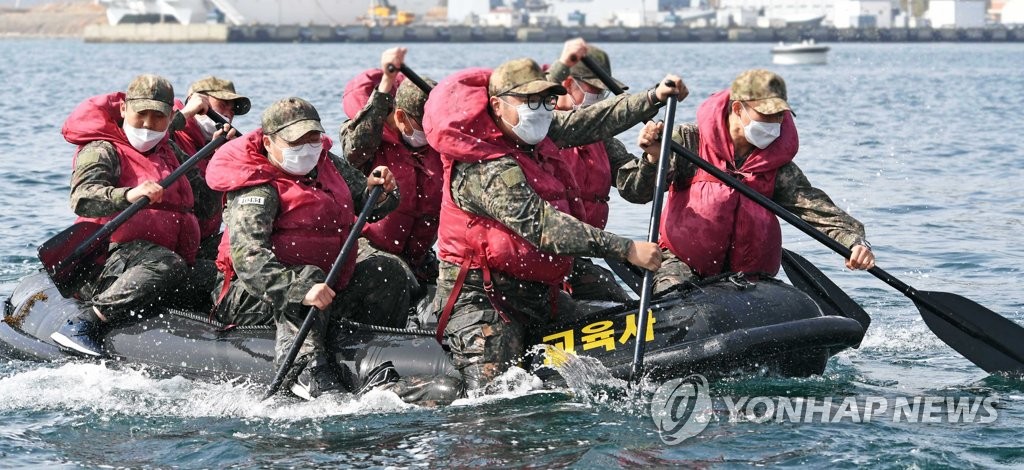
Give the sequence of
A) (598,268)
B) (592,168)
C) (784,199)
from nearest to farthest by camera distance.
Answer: (784,199) < (592,168) < (598,268)

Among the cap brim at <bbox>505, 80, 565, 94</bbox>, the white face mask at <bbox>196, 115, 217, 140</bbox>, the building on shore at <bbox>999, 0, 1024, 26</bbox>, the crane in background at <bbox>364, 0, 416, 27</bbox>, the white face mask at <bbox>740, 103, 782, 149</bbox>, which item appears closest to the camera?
the cap brim at <bbox>505, 80, 565, 94</bbox>

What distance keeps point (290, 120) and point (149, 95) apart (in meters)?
1.39

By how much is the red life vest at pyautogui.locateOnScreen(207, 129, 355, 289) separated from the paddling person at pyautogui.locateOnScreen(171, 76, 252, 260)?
1.65 meters

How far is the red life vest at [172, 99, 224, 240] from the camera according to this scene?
9.43m

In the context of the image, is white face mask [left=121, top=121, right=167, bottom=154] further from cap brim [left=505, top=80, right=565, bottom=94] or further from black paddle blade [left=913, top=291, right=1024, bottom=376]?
black paddle blade [left=913, top=291, right=1024, bottom=376]

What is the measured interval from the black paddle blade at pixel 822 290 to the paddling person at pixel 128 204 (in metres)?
3.58

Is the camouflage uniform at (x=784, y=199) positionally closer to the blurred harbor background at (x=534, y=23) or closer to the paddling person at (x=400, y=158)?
the paddling person at (x=400, y=158)

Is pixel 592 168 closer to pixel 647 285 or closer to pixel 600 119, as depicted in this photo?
pixel 600 119

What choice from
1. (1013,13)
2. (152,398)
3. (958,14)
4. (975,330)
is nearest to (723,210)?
(975,330)

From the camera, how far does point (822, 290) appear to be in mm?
8602

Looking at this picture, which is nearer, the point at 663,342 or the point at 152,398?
the point at 663,342

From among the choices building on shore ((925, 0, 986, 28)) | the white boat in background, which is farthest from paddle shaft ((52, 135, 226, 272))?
building on shore ((925, 0, 986, 28))

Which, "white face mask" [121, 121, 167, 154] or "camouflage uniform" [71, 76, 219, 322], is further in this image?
"white face mask" [121, 121, 167, 154]

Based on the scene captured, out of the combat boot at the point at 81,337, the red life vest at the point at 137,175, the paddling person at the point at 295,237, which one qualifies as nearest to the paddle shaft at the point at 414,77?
the paddling person at the point at 295,237
